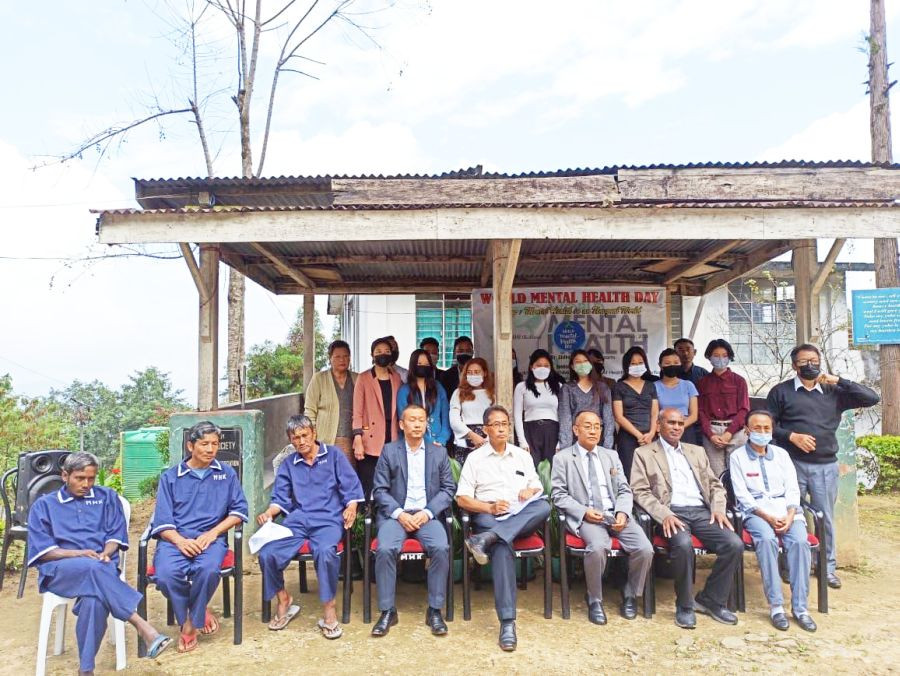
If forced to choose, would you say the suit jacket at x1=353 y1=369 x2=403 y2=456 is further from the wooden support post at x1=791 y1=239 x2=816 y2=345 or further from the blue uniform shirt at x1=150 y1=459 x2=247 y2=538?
the wooden support post at x1=791 y1=239 x2=816 y2=345

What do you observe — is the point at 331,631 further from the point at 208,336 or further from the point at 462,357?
the point at 462,357

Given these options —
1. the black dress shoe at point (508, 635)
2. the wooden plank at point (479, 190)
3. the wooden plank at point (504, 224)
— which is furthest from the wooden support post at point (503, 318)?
the black dress shoe at point (508, 635)

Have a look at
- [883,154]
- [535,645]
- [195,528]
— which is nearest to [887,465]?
[883,154]

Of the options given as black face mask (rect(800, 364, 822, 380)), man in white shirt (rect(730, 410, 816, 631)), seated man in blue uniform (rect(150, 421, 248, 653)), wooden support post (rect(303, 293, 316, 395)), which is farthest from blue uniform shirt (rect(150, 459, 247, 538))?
wooden support post (rect(303, 293, 316, 395))

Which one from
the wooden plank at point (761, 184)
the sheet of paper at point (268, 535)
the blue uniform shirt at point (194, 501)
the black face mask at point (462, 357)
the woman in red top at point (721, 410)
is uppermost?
the wooden plank at point (761, 184)

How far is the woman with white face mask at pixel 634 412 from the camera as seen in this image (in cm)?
503

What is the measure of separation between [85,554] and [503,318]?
3.35m

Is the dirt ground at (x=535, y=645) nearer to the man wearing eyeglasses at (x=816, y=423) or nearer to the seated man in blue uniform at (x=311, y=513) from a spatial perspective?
the seated man in blue uniform at (x=311, y=513)

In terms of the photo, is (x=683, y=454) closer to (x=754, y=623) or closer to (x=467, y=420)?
(x=754, y=623)

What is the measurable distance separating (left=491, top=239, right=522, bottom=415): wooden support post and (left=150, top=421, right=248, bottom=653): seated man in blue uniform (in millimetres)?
2216

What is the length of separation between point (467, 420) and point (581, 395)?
924 mm

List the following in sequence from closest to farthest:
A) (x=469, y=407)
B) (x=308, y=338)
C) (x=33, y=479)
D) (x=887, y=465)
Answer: (x=33, y=479) → (x=469, y=407) → (x=887, y=465) → (x=308, y=338)

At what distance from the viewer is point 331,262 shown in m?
6.96

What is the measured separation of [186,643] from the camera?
370 centimetres
